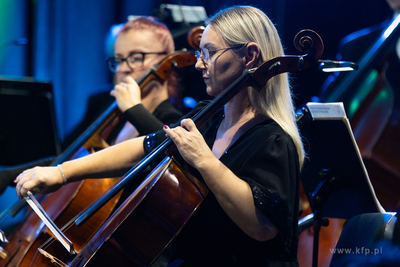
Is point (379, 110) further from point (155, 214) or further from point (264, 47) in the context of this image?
point (155, 214)

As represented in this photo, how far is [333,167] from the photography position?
1.27 metres

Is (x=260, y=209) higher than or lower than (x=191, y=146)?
lower

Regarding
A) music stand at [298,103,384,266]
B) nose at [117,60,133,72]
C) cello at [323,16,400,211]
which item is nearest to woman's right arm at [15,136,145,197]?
music stand at [298,103,384,266]

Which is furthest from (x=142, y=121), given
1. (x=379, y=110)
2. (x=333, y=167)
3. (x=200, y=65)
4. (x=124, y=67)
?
(x=379, y=110)

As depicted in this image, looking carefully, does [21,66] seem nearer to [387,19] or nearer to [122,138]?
[122,138]

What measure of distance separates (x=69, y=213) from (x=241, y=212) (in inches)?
33.5

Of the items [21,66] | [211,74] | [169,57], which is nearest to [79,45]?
[21,66]

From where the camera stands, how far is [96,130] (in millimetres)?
1834

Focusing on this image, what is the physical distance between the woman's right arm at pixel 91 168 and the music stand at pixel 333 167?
0.55 m

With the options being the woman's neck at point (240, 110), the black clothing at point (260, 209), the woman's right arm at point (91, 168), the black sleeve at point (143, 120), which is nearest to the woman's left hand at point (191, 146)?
the black clothing at point (260, 209)

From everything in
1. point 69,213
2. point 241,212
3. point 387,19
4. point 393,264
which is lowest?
point 69,213

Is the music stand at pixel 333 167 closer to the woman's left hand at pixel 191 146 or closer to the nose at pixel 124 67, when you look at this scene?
the woman's left hand at pixel 191 146

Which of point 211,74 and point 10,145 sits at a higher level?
point 211,74

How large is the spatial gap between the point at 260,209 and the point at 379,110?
99 centimetres
